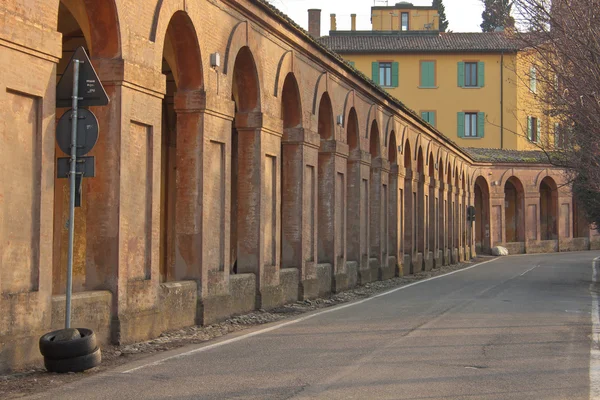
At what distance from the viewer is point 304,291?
18.5m

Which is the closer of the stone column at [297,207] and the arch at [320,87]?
the stone column at [297,207]

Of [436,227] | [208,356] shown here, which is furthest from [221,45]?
[436,227]

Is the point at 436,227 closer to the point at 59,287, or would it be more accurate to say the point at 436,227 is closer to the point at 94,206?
the point at 59,287

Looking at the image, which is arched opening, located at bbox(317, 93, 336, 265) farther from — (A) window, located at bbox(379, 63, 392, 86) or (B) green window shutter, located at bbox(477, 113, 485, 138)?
(B) green window shutter, located at bbox(477, 113, 485, 138)

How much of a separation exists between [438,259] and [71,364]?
104ft

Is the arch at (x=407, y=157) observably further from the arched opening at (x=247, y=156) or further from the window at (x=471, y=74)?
the window at (x=471, y=74)

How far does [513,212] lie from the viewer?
5806cm

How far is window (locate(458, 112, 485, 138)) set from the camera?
61594 mm

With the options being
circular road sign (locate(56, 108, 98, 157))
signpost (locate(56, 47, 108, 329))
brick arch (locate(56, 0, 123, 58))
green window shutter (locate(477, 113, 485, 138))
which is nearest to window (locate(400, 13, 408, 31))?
green window shutter (locate(477, 113, 485, 138))

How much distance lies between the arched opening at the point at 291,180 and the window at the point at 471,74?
1758 inches

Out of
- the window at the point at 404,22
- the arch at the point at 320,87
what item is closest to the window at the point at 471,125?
the window at the point at 404,22

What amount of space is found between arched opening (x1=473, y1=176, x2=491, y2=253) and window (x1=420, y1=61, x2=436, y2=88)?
341 inches

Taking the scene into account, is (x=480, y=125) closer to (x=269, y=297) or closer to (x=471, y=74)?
(x=471, y=74)

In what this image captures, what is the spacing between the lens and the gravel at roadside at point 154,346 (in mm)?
7945
